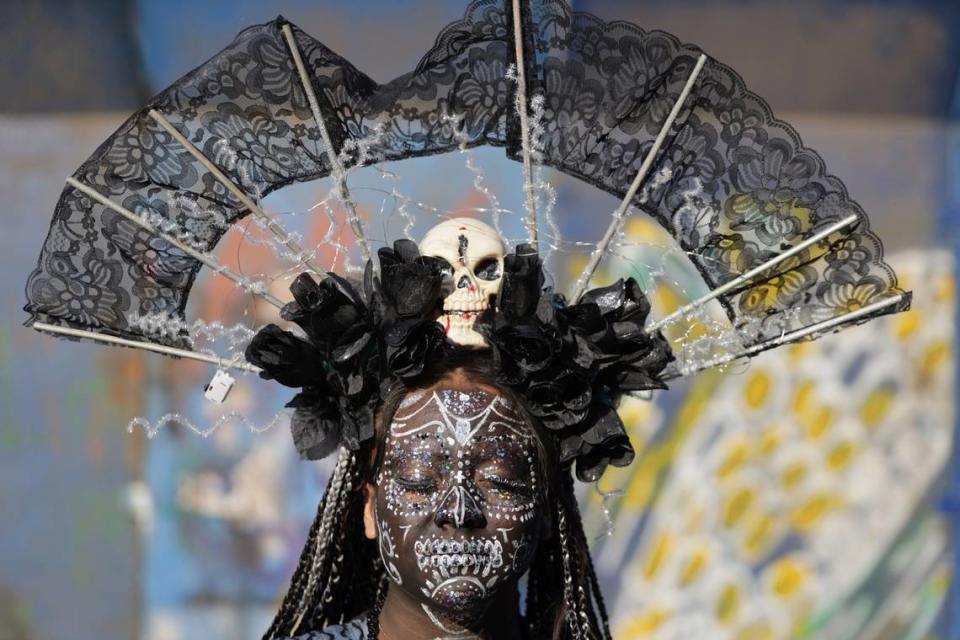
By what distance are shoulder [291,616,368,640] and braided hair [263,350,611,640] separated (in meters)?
0.07

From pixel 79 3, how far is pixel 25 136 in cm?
52

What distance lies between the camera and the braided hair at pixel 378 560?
9.06ft

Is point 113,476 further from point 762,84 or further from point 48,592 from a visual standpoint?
point 762,84

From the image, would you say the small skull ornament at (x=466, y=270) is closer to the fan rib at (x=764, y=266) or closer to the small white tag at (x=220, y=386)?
the fan rib at (x=764, y=266)

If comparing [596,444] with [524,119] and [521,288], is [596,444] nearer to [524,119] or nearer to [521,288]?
[521,288]

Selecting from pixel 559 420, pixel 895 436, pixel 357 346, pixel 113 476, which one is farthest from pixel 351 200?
pixel 895 436

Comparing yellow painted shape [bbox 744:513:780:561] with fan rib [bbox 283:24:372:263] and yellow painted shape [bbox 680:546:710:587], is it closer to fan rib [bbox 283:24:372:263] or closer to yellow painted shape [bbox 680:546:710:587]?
yellow painted shape [bbox 680:546:710:587]

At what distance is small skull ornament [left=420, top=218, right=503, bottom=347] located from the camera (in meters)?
2.75

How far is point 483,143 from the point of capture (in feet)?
9.46

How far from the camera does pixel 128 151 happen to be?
283 cm

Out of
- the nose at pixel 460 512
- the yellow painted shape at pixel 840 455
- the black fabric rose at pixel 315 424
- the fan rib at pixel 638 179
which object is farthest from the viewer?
the yellow painted shape at pixel 840 455

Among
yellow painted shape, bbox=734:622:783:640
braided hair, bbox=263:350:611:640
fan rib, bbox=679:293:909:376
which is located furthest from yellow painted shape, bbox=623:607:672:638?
fan rib, bbox=679:293:909:376

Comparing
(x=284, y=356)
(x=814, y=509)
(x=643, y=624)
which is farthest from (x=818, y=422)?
(x=284, y=356)

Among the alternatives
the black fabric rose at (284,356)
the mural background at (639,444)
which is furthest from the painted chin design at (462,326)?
the mural background at (639,444)
